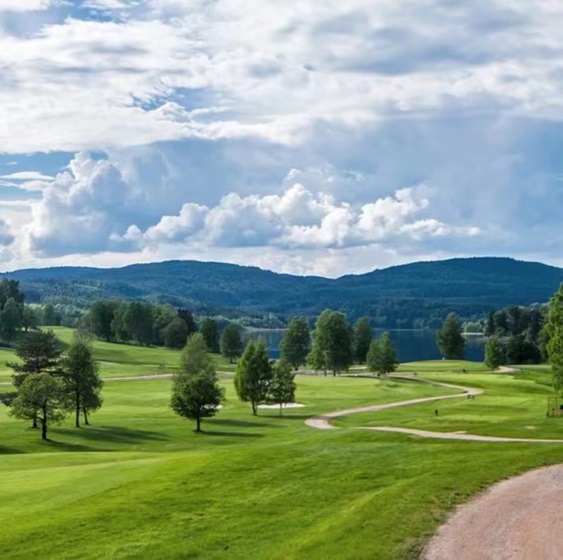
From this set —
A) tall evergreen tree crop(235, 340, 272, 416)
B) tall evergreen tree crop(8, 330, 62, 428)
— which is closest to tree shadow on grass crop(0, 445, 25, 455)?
tall evergreen tree crop(8, 330, 62, 428)

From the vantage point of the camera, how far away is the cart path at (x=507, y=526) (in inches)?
809

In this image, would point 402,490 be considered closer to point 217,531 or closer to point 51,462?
point 217,531

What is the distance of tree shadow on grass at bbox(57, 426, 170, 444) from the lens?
221 feet

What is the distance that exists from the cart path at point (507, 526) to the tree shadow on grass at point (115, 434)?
43.2 m

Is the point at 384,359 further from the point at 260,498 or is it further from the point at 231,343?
the point at 260,498

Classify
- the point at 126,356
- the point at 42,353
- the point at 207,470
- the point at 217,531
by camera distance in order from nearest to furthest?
1. the point at 217,531
2. the point at 207,470
3. the point at 42,353
4. the point at 126,356

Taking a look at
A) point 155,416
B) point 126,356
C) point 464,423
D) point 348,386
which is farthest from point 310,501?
point 126,356

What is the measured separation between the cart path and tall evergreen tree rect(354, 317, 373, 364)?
13106 cm

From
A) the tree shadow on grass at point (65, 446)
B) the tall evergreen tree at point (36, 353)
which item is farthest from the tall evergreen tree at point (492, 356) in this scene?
the tree shadow on grass at point (65, 446)

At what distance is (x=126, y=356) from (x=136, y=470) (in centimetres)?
13968

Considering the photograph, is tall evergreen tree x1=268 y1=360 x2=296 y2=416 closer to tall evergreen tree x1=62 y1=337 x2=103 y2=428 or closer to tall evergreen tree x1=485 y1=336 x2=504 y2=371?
tall evergreen tree x1=62 y1=337 x2=103 y2=428

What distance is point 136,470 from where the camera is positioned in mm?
35812

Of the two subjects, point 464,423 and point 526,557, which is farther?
point 464,423

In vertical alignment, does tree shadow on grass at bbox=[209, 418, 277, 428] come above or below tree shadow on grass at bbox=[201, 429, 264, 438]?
below
